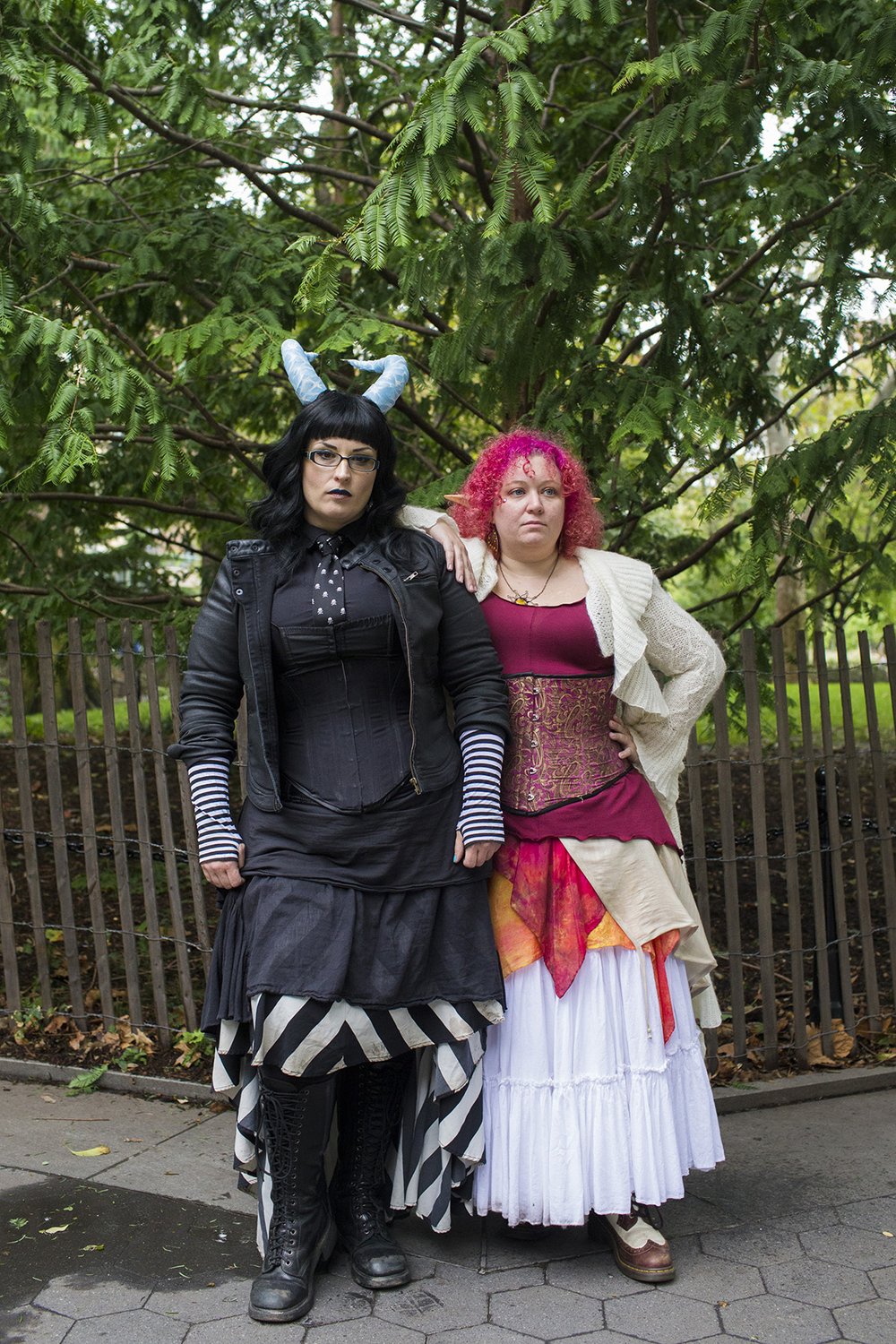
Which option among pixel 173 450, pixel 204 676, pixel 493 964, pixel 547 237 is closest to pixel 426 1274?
pixel 493 964

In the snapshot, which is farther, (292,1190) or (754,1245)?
(754,1245)

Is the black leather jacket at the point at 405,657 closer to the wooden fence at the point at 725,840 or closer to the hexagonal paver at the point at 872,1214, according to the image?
the wooden fence at the point at 725,840

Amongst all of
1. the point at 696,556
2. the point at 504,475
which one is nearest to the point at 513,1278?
the point at 504,475

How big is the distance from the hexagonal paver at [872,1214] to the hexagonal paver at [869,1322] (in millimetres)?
425

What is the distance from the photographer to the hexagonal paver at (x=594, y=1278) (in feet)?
10.4

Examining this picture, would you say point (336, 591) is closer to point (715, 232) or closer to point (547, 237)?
point (547, 237)

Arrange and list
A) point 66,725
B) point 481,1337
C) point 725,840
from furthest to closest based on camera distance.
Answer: point 66,725 → point 725,840 → point 481,1337

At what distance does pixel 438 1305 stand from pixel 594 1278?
1.35 ft

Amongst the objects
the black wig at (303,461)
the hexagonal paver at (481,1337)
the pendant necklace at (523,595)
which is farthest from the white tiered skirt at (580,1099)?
the black wig at (303,461)

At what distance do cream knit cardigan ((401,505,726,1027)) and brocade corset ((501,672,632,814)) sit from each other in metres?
0.11

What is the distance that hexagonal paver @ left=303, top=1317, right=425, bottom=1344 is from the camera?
116 inches

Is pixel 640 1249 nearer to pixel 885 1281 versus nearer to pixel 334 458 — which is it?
pixel 885 1281

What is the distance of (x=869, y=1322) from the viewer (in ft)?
9.75

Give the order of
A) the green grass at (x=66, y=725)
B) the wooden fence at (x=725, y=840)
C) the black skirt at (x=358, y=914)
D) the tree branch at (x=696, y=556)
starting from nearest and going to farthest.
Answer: the black skirt at (x=358, y=914) < the wooden fence at (x=725, y=840) < the tree branch at (x=696, y=556) < the green grass at (x=66, y=725)
